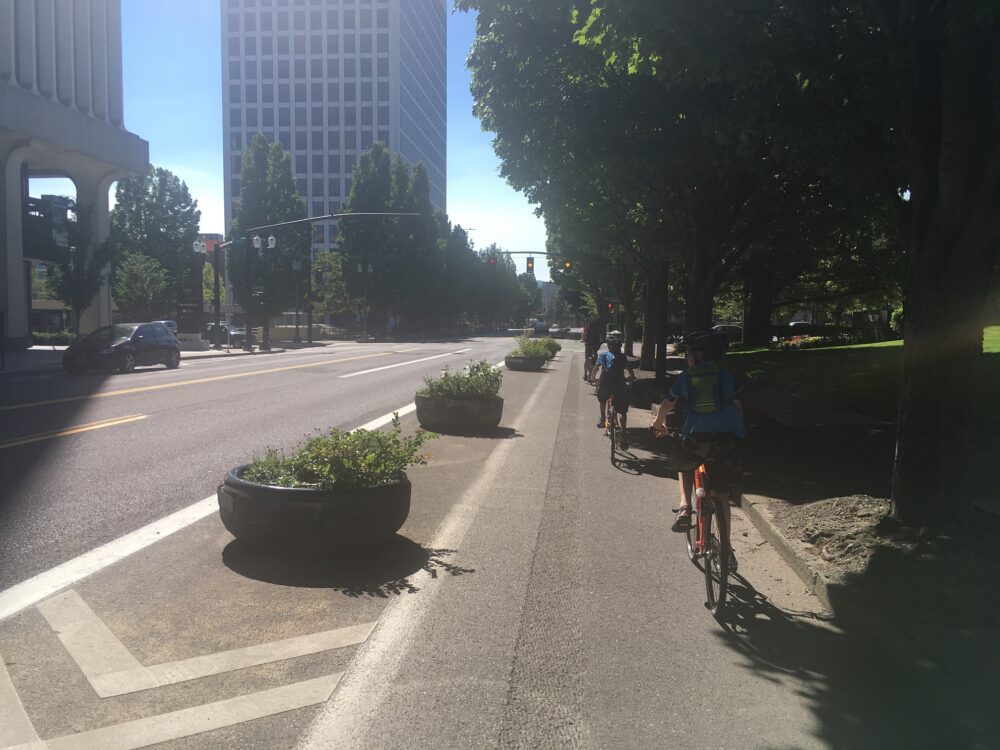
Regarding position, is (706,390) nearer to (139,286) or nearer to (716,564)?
(716,564)

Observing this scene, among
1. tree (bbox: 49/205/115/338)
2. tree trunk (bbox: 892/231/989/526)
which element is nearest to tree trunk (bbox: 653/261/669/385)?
tree trunk (bbox: 892/231/989/526)

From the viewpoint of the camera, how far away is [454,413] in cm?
1281

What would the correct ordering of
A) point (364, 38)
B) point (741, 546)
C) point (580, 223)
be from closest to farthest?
1. point (741, 546)
2. point (580, 223)
3. point (364, 38)

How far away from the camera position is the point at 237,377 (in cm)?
2161

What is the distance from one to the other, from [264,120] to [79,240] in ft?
259

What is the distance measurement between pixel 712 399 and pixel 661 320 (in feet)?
60.4

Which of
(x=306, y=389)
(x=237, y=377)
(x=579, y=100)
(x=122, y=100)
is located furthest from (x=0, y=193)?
(x=579, y=100)

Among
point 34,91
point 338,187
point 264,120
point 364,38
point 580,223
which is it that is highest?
point 364,38

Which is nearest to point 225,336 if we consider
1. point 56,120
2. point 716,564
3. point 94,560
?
point 56,120

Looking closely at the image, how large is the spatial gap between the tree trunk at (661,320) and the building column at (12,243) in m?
28.6

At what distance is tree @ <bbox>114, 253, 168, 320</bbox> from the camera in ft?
193

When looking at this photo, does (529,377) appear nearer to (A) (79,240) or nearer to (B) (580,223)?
(B) (580,223)

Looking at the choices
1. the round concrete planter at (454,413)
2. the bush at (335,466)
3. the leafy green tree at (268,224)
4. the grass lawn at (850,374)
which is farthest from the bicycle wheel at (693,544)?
the leafy green tree at (268,224)

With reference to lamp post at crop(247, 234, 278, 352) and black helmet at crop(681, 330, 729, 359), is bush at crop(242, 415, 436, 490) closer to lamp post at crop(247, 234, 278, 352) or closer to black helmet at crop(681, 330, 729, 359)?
black helmet at crop(681, 330, 729, 359)
